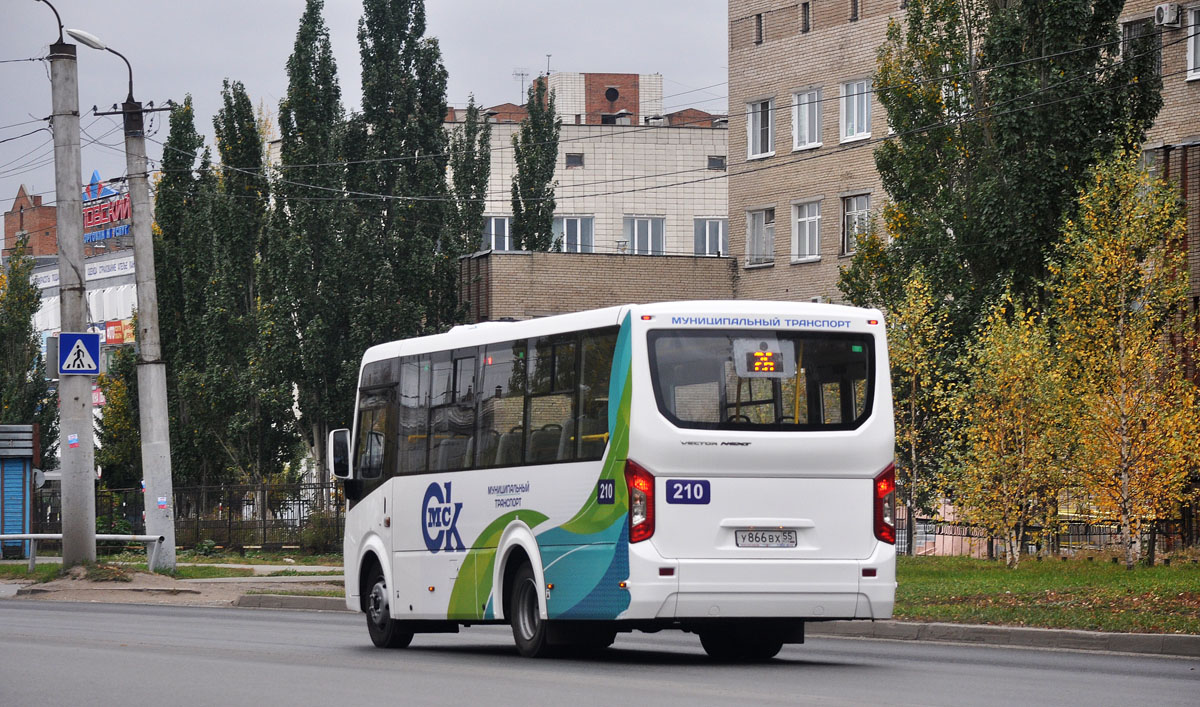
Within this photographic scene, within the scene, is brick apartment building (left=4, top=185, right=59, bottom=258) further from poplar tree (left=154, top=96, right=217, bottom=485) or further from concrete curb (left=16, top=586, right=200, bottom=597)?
concrete curb (left=16, top=586, right=200, bottom=597)

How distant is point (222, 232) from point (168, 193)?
9.51 ft

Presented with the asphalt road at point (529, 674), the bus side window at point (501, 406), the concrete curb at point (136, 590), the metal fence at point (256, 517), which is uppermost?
the bus side window at point (501, 406)

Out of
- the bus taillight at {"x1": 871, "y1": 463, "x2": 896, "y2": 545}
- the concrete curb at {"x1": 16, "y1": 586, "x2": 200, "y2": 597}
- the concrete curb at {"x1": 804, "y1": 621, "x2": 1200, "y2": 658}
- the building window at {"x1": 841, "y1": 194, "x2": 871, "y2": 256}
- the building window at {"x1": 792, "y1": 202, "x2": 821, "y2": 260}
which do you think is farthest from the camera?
the building window at {"x1": 792, "y1": 202, "x2": 821, "y2": 260}

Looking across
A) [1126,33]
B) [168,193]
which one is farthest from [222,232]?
[1126,33]

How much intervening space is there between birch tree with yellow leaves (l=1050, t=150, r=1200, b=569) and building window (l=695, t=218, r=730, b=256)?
58235 mm

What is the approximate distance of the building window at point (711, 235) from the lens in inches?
3479

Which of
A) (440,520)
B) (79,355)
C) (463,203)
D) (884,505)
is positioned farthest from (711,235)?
(884,505)

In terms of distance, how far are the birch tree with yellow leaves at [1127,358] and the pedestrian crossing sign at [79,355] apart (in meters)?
15.9

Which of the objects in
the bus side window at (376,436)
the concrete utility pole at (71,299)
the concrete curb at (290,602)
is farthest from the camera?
the concrete utility pole at (71,299)

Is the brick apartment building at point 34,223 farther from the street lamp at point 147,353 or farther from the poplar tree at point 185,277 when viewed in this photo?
the street lamp at point 147,353

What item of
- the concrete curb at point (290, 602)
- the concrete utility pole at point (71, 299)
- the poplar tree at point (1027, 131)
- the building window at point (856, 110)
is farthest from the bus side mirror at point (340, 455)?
the building window at point (856, 110)

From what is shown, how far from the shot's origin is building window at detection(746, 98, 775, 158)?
178ft

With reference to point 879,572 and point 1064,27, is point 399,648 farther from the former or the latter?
point 1064,27

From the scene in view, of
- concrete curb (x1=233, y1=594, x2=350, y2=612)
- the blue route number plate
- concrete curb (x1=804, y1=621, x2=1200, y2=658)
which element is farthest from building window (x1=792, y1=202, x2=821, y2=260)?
the blue route number plate
